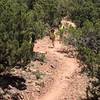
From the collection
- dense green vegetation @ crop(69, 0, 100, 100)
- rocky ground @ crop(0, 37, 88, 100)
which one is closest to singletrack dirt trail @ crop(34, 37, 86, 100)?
rocky ground @ crop(0, 37, 88, 100)

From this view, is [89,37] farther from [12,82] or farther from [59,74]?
[12,82]

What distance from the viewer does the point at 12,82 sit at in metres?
20.0

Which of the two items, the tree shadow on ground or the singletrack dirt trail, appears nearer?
the tree shadow on ground

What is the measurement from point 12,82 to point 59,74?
13.1 feet

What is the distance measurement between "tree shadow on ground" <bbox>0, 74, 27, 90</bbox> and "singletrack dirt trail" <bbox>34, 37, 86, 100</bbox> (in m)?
1.31

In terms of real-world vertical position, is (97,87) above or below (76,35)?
below

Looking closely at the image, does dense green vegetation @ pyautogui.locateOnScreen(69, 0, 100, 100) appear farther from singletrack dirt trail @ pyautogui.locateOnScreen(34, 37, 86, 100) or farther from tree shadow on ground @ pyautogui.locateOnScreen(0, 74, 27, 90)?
tree shadow on ground @ pyautogui.locateOnScreen(0, 74, 27, 90)

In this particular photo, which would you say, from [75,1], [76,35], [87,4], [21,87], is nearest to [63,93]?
[21,87]

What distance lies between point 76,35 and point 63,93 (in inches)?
370

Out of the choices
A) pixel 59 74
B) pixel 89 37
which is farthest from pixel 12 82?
pixel 89 37

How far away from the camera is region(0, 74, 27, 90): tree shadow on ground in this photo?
64.4ft

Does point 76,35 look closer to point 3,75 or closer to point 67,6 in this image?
point 3,75

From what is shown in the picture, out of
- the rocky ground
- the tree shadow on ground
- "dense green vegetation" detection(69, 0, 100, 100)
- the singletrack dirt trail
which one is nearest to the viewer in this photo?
"dense green vegetation" detection(69, 0, 100, 100)

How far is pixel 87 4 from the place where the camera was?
1695 inches
